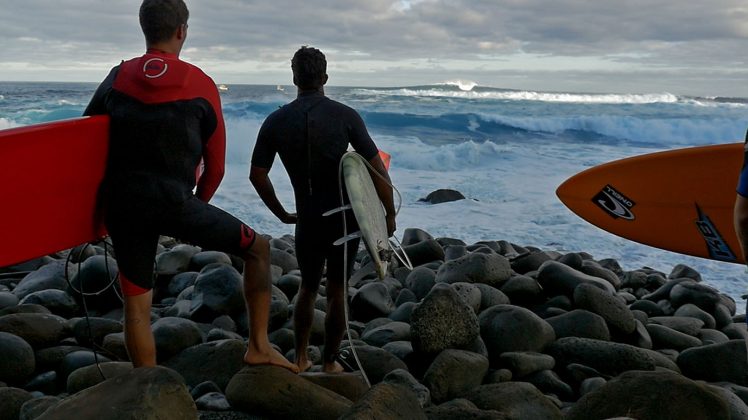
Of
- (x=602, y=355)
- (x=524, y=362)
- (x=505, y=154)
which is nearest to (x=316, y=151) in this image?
(x=524, y=362)

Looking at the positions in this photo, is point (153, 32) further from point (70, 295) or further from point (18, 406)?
point (70, 295)

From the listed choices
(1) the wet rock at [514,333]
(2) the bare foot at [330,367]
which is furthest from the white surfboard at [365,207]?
(1) the wet rock at [514,333]

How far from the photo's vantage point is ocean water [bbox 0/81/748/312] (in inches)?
446

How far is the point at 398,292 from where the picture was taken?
6.09 metres

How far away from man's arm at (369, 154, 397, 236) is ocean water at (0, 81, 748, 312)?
6011mm

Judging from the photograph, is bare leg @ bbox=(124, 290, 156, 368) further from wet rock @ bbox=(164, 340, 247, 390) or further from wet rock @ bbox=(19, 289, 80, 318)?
wet rock @ bbox=(19, 289, 80, 318)

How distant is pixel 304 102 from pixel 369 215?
659mm

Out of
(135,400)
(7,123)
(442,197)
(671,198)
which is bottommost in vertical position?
(442,197)

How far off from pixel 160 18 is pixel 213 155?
23.9 inches

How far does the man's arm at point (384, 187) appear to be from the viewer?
12.2 feet

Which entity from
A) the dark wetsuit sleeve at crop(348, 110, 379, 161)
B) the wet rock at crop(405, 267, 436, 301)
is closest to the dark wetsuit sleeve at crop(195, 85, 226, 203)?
the dark wetsuit sleeve at crop(348, 110, 379, 161)

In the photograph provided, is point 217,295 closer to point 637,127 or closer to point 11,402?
point 11,402

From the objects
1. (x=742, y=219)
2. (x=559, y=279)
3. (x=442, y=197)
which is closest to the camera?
(x=742, y=219)

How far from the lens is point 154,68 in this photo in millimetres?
2986
